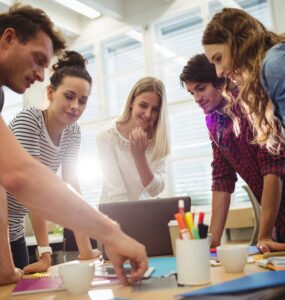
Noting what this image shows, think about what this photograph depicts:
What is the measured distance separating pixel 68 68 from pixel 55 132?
307mm

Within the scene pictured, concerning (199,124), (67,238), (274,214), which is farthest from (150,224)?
(199,124)

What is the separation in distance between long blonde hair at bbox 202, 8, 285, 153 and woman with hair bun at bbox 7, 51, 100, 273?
65 centimetres

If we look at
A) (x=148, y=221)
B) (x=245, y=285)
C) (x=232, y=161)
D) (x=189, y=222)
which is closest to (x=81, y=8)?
(x=232, y=161)

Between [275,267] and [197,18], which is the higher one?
[197,18]

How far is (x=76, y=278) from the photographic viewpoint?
2.57 ft

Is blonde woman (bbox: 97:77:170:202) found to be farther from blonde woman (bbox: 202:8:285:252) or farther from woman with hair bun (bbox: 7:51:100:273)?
blonde woman (bbox: 202:8:285:252)

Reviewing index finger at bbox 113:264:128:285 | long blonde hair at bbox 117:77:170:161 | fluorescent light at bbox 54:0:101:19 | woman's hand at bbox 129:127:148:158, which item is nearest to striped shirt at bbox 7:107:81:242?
woman's hand at bbox 129:127:148:158

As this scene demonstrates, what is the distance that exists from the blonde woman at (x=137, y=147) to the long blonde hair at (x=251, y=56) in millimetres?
617

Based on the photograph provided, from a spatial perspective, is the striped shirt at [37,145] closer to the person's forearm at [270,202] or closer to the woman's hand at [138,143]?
the woman's hand at [138,143]

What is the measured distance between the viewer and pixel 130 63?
620cm

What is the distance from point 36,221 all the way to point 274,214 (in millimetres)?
857

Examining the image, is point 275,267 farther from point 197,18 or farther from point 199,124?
point 197,18

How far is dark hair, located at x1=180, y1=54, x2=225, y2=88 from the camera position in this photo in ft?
5.13

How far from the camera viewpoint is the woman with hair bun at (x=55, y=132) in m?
1.41
